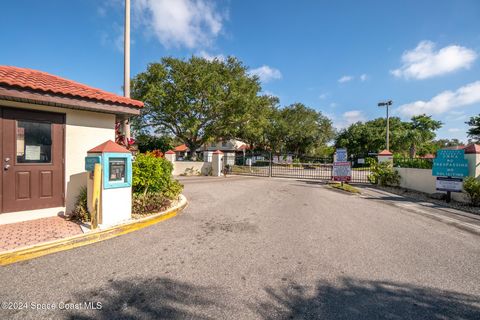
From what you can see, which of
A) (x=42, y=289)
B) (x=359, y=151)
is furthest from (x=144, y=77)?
(x=359, y=151)

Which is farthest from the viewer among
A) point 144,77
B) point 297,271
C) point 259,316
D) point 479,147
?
point 144,77

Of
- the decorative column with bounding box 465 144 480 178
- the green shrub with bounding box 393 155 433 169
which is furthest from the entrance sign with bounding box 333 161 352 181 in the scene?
the decorative column with bounding box 465 144 480 178

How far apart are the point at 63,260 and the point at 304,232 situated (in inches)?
168

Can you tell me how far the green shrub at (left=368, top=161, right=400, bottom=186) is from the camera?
41.9 feet

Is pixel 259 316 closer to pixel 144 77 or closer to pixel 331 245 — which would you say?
pixel 331 245

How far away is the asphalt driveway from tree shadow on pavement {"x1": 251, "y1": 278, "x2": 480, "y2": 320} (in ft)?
0.04

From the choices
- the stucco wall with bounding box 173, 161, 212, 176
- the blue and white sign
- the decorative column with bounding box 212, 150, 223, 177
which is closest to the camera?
the blue and white sign

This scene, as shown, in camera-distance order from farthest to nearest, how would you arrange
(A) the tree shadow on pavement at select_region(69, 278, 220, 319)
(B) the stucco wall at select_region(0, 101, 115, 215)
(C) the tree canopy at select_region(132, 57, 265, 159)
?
1. (C) the tree canopy at select_region(132, 57, 265, 159)
2. (B) the stucco wall at select_region(0, 101, 115, 215)
3. (A) the tree shadow on pavement at select_region(69, 278, 220, 319)

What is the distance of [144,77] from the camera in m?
24.2

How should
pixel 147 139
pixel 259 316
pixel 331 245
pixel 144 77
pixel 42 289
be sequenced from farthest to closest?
pixel 147 139, pixel 144 77, pixel 331 245, pixel 42 289, pixel 259 316

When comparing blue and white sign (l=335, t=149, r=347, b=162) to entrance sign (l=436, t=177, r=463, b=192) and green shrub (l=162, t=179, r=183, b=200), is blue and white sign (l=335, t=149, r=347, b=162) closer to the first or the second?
entrance sign (l=436, t=177, r=463, b=192)

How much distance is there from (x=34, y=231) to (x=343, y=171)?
40.7 feet

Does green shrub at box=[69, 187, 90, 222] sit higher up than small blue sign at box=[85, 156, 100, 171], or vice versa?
small blue sign at box=[85, 156, 100, 171]

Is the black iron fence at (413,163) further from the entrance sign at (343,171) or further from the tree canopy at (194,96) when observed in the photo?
the tree canopy at (194,96)
